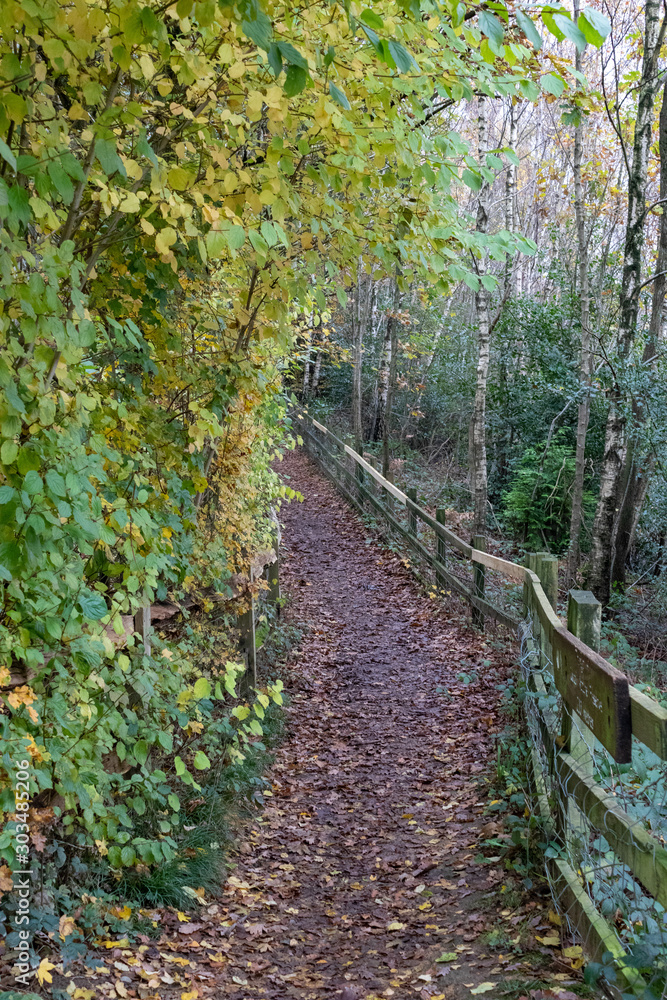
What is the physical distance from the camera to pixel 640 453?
9.96m

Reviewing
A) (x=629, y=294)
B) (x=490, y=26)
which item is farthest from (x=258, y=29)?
(x=629, y=294)

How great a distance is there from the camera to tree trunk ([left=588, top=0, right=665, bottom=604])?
9.09 metres

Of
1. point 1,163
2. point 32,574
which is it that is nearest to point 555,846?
point 32,574

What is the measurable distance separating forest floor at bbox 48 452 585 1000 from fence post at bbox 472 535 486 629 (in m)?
0.17

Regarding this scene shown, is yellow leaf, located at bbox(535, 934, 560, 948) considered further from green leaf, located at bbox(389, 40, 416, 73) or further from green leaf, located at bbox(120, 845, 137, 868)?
green leaf, located at bbox(389, 40, 416, 73)

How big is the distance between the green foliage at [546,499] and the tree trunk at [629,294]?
381 cm

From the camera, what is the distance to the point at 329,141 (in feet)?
11.4

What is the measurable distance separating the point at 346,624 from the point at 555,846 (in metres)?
6.46

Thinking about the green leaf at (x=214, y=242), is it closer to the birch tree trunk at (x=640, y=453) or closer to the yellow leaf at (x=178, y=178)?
the yellow leaf at (x=178, y=178)

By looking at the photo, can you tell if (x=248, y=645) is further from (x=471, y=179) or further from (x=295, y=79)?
(x=295, y=79)

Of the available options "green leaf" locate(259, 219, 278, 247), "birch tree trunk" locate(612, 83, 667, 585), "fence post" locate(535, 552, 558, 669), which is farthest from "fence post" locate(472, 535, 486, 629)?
"green leaf" locate(259, 219, 278, 247)

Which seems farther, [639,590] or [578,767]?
[639,590]

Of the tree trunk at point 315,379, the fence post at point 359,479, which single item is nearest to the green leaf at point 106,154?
the fence post at point 359,479

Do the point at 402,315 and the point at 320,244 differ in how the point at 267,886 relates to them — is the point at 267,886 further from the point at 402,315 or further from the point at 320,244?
the point at 402,315
